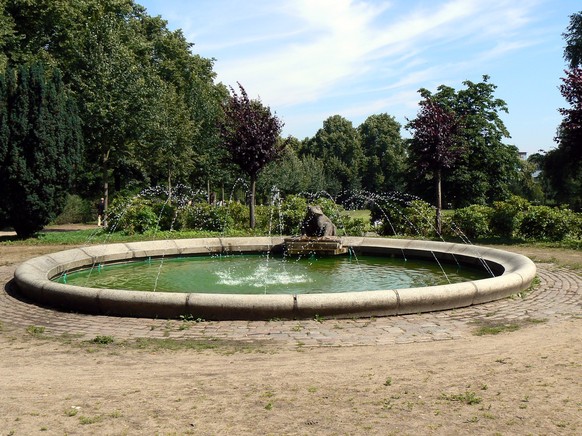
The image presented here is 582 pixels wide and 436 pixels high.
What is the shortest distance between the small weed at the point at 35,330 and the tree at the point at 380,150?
71.1m

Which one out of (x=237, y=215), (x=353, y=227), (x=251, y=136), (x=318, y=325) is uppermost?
(x=251, y=136)

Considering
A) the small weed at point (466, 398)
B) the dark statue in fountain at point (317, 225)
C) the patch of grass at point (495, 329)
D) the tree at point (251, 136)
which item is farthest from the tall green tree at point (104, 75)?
the small weed at point (466, 398)

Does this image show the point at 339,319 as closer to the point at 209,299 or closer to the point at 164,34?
the point at 209,299

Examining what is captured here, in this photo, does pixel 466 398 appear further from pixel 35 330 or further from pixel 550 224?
pixel 550 224

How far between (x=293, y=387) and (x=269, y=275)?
20.8 ft

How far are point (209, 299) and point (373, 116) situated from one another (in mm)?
86465

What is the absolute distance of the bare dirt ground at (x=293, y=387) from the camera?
425 cm

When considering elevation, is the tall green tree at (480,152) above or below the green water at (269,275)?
above

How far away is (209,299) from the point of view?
7.52 meters

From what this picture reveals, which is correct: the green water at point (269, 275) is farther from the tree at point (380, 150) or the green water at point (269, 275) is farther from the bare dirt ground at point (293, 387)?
the tree at point (380, 150)

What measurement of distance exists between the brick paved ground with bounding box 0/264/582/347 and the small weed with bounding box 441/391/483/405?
5.74 ft

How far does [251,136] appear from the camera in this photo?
21.6 metres

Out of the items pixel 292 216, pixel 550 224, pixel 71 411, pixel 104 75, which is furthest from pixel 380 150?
pixel 71 411

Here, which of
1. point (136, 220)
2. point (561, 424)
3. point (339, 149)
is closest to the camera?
point (561, 424)
